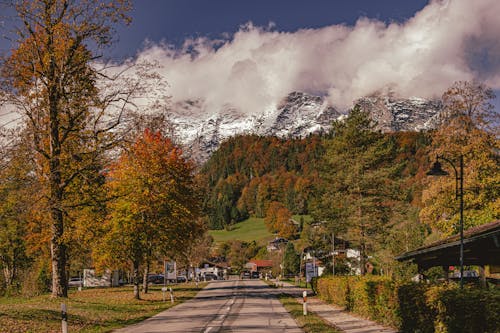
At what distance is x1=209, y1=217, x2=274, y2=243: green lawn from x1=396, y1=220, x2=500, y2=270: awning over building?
121 m

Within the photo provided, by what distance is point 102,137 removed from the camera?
23.2 m

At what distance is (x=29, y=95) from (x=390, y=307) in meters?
17.3

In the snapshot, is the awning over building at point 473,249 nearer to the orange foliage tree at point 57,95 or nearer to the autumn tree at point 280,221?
the orange foliage tree at point 57,95

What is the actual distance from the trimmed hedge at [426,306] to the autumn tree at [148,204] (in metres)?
13.4

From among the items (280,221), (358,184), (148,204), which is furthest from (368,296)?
(280,221)

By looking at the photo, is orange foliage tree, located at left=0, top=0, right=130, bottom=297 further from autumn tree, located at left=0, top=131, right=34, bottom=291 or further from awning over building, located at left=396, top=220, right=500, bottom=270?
awning over building, located at left=396, top=220, right=500, bottom=270

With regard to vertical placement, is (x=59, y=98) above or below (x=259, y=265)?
above

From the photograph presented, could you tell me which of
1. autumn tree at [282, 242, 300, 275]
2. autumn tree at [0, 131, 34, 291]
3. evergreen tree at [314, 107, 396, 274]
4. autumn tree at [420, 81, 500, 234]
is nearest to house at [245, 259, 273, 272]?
autumn tree at [282, 242, 300, 275]

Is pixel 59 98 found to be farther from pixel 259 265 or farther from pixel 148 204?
pixel 259 265

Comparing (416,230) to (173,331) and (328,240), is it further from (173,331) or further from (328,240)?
(173,331)

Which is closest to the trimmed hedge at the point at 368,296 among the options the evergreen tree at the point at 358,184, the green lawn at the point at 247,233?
the evergreen tree at the point at 358,184

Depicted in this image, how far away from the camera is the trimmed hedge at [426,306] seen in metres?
10.1

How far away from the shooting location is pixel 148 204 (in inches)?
1261

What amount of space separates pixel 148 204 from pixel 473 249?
823 inches
